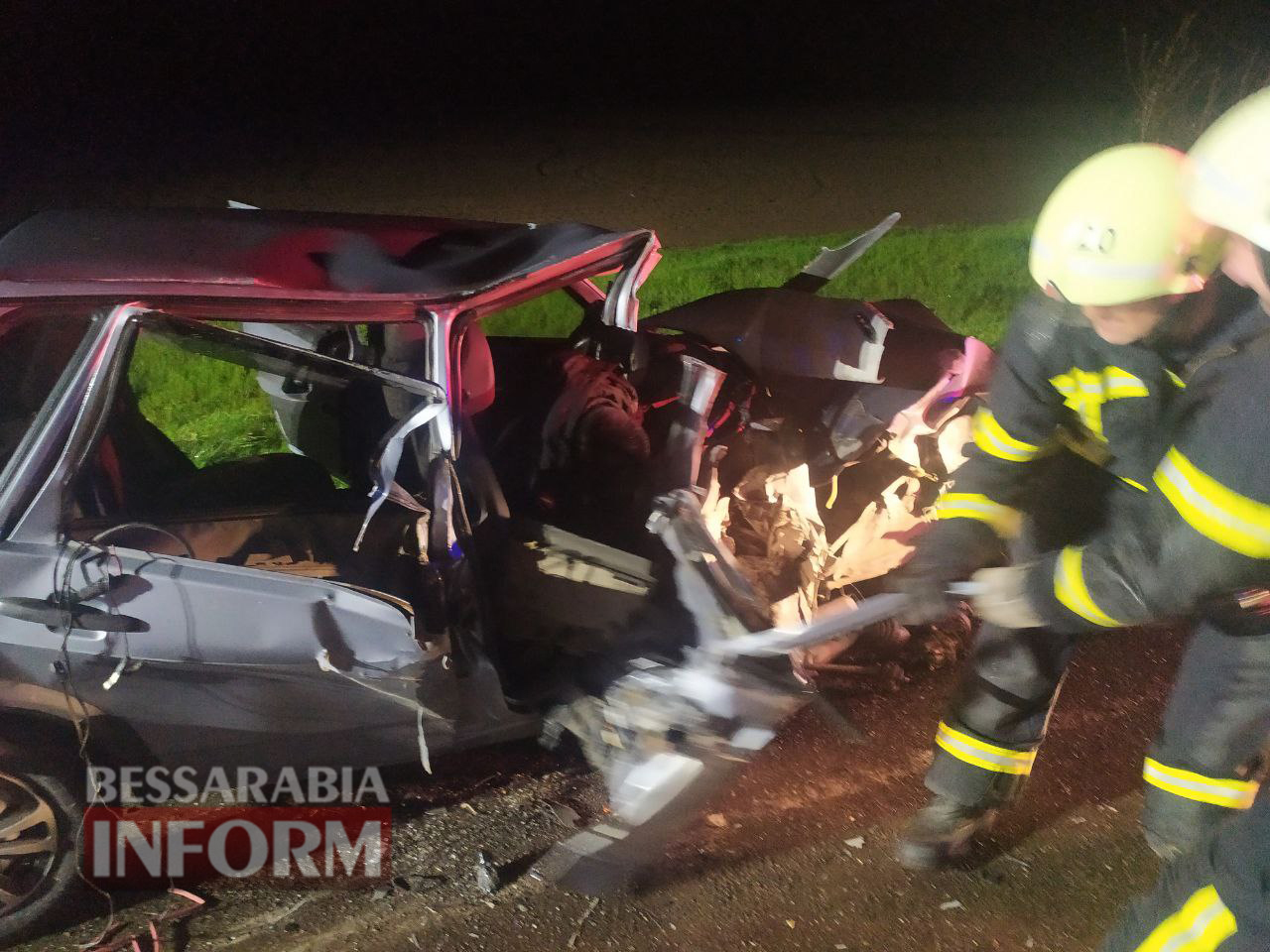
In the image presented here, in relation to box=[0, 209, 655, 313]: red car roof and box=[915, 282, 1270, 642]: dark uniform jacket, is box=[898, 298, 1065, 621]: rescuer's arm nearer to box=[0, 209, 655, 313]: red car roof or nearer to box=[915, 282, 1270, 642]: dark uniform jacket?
box=[915, 282, 1270, 642]: dark uniform jacket

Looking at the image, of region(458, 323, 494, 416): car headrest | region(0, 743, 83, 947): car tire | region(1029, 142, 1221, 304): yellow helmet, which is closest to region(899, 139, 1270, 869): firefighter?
region(1029, 142, 1221, 304): yellow helmet

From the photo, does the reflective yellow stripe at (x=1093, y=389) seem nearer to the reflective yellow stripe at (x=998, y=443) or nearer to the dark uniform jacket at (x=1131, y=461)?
the dark uniform jacket at (x=1131, y=461)

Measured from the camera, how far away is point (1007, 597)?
2.20 meters

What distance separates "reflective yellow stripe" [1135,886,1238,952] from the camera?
1.78m

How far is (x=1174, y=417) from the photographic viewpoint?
210cm

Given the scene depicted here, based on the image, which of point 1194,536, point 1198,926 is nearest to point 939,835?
point 1198,926

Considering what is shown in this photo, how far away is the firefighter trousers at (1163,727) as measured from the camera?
7.13 ft

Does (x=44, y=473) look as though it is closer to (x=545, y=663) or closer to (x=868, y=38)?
(x=545, y=663)

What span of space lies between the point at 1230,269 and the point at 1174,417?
13.0 inches

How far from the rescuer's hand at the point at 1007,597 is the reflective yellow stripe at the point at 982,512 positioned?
29cm

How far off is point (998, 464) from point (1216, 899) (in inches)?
42.7

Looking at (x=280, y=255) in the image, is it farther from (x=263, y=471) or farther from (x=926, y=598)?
(x=926, y=598)

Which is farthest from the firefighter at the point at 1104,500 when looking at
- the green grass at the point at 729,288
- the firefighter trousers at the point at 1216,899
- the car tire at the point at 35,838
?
the car tire at the point at 35,838

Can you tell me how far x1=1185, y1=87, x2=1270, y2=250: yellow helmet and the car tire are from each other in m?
2.90
